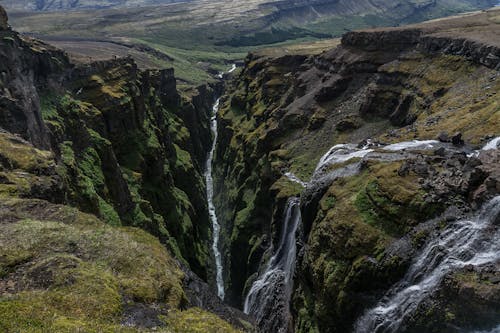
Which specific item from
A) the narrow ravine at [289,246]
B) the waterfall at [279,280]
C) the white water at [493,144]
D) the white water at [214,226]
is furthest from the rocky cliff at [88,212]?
the white water at [493,144]

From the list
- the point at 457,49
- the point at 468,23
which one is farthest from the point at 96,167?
the point at 468,23

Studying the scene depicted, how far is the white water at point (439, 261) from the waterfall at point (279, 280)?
71.0 ft

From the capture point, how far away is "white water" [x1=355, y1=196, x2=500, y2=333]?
3700 cm

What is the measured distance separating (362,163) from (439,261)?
2156 centimetres

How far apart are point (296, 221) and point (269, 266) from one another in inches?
384

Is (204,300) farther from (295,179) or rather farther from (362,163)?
(295,179)

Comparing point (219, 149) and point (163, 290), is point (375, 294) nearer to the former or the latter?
point (163, 290)

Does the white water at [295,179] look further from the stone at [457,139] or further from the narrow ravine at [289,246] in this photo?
the stone at [457,139]

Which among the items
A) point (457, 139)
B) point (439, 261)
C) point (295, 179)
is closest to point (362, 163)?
point (457, 139)

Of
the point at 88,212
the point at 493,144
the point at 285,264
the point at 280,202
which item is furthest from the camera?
the point at 280,202

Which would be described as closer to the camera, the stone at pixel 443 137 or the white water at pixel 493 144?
the white water at pixel 493 144

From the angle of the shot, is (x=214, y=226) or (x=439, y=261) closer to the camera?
(x=439, y=261)

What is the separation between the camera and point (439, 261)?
3819 cm

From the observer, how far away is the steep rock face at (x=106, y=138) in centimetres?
5009
